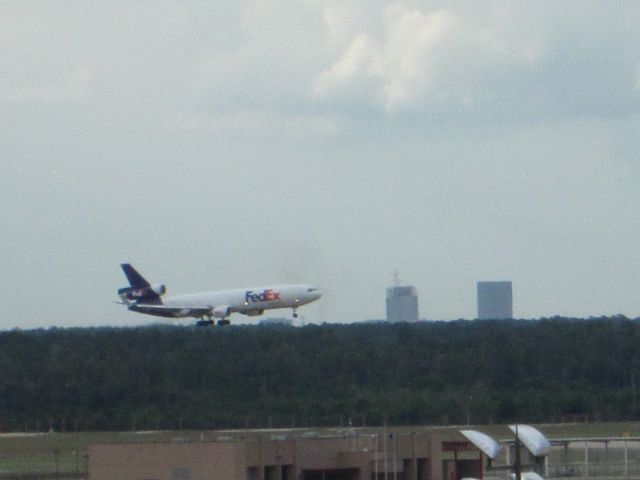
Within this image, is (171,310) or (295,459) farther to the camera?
(171,310)

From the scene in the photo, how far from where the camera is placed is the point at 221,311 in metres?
134

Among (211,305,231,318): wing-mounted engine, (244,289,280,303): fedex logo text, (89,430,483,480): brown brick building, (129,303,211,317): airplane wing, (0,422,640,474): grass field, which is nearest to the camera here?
(89,430,483,480): brown brick building

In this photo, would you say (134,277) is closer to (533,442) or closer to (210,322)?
(210,322)

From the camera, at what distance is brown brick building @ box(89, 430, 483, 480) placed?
2415 inches

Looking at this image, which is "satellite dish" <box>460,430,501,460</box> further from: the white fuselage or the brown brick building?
the white fuselage

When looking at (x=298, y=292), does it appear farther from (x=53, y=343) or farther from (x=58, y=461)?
(x=58, y=461)

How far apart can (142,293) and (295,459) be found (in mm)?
74529

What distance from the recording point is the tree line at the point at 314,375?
401 ft

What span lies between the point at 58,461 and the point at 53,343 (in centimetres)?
5438

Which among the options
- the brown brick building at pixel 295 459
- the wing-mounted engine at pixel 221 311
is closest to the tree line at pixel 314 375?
the wing-mounted engine at pixel 221 311

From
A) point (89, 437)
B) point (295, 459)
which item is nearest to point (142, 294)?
point (89, 437)

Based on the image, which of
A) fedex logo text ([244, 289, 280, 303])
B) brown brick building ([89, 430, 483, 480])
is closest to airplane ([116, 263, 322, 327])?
fedex logo text ([244, 289, 280, 303])

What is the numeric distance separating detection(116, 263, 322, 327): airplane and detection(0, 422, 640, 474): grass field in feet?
52.2

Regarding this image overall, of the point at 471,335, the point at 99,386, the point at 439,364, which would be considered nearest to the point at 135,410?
the point at 99,386
